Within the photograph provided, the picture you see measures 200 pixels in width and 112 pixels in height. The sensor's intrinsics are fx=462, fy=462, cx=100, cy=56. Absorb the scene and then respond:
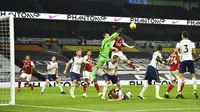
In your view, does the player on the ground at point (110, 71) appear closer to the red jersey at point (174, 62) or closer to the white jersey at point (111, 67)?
the white jersey at point (111, 67)

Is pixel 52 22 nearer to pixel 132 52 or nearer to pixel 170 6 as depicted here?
pixel 132 52

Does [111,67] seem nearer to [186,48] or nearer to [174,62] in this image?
[186,48]

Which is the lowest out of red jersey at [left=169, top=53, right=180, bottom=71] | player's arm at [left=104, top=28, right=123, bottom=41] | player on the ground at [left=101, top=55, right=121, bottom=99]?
player on the ground at [left=101, top=55, right=121, bottom=99]

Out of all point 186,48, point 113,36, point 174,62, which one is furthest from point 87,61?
point 186,48

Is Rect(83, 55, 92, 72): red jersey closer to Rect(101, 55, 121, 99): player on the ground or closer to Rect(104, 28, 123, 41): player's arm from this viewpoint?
Rect(104, 28, 123, 41): player's arm

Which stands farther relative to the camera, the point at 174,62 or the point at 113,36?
the point at 174,62

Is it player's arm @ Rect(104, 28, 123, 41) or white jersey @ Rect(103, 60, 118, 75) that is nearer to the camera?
white jersey @ Rect(103, 60, 118, 75)

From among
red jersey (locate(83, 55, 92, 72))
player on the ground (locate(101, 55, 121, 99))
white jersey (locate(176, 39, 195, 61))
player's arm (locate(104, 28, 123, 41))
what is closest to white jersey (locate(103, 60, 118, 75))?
player on the ground (locate(101, 55, 121, 99))

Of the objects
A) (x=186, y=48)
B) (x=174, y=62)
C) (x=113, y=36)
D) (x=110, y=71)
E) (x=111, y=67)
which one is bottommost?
(x=110, y=71)

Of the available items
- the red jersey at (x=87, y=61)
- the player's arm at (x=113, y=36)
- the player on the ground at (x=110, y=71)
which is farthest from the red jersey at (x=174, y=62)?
the player on the ground at (x=110, y=71)

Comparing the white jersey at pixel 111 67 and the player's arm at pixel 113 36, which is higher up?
the player's arm at pixel 113 36

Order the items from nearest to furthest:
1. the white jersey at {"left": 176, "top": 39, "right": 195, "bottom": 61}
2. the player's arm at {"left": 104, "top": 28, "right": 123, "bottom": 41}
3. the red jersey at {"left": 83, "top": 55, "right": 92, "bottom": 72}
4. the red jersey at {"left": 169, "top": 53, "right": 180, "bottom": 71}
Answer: the white jersey at {"left": 176, "top": 39, "right": 195, "bottom": 61} < the player's arm at {"left": 104, "top": 28, "right": 123, "bottom": 41} < the red jersey at {"left": 83, "top": 55, "right": 92, "bottom": 72} < the red jersey at {"left": 169, "top": 53, "right": 180, "bottom": 71}

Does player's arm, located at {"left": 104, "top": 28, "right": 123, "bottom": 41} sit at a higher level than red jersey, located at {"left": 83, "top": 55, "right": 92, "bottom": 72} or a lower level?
higher

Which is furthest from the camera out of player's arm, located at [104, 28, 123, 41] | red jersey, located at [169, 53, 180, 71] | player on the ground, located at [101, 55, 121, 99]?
red jersey, located at [169, 53, 180, 71]
